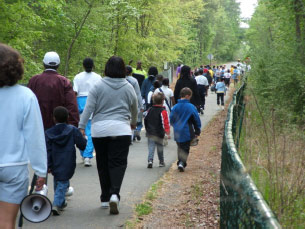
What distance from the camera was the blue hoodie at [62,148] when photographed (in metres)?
6.88

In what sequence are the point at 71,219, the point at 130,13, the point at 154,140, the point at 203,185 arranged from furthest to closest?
the point at 130,13 → the point at 154,140 → the point at 203,185 → the point at 71,219

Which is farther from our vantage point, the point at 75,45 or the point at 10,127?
the point at 75,45

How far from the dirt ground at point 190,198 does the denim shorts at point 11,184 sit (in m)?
2.83

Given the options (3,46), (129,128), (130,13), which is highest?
(130,13)

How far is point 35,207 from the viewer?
157 inches

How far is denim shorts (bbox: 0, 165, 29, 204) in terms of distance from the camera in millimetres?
3893

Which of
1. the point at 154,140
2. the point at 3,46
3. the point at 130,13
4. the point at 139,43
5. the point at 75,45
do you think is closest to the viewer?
the point at 3,46

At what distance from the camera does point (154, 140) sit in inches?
422

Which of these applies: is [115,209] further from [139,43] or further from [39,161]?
[139,43]

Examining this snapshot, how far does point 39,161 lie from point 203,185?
5492 mm

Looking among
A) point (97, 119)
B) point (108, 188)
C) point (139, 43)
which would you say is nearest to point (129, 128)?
point (97, 119)

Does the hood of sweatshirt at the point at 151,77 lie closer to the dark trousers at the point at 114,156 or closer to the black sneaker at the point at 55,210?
the dark trousers at the point at 114,156

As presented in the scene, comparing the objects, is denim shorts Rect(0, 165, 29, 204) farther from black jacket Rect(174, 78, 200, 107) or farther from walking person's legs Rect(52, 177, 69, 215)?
black jacket Rect(174, 78, 200, 107)

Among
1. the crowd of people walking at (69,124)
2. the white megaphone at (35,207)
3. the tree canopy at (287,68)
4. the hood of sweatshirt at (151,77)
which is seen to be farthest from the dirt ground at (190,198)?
the tree canopy at (287,68)
